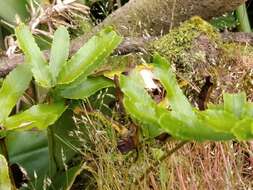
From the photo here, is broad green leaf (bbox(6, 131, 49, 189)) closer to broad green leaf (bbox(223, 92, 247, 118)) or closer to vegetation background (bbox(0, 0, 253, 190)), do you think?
vegetation background (bbox(0, 0, 253, 190))

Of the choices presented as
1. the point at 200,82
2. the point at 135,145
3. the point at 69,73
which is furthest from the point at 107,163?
the point at 200,82

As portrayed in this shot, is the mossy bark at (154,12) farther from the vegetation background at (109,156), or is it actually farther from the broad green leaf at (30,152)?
the broad green leaf at (30,152)

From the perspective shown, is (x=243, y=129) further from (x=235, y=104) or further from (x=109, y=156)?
(x=109, y=156)

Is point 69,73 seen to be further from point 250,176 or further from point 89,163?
point 250,176

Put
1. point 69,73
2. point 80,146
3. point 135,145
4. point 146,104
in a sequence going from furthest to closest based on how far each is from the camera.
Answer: point 80,146, point 135,145, point 69,73, point 146,104

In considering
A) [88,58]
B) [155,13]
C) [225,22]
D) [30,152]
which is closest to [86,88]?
[88,58]

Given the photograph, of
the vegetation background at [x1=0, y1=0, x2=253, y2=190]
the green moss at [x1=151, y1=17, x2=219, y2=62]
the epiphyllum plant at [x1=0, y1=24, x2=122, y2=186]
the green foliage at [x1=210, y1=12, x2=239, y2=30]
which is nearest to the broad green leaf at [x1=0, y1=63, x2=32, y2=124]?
the epiphyllum plant at [x1=0, y1=24, x2=122, y2=186]
